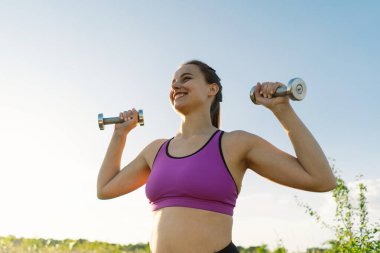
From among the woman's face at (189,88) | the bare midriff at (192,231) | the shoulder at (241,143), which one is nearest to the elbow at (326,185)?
the shoulder at (241,143)

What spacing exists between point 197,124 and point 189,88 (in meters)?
0.24

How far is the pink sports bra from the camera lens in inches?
113

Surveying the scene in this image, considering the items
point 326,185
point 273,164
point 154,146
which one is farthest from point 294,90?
point 154,146

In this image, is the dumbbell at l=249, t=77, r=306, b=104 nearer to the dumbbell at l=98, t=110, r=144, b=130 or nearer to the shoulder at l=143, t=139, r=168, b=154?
the shoulder at l=143, t=139, r=168, b=154

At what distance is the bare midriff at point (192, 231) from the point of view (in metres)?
2.81

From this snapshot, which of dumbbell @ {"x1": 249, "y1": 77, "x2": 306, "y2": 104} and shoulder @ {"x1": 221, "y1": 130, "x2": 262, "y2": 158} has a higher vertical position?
dumbbell @ {"x1": 249, "y1": 77, "x2": 306, "y2": 104}

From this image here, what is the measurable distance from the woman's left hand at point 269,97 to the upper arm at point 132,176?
85 centimetres

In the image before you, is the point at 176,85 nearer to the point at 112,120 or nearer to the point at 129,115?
the point at 129,115

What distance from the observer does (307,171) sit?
110 inches

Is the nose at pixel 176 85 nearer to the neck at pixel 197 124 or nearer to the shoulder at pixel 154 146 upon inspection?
the neck at pixel 197 124

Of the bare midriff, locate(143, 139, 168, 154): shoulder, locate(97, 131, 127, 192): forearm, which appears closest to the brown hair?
locate(143, 139, 168, 154): shoulder

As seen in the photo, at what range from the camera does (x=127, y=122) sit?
12.3ft

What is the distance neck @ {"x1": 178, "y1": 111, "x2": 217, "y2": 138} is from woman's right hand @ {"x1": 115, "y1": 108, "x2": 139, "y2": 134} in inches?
21.0

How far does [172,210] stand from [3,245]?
6.77m
